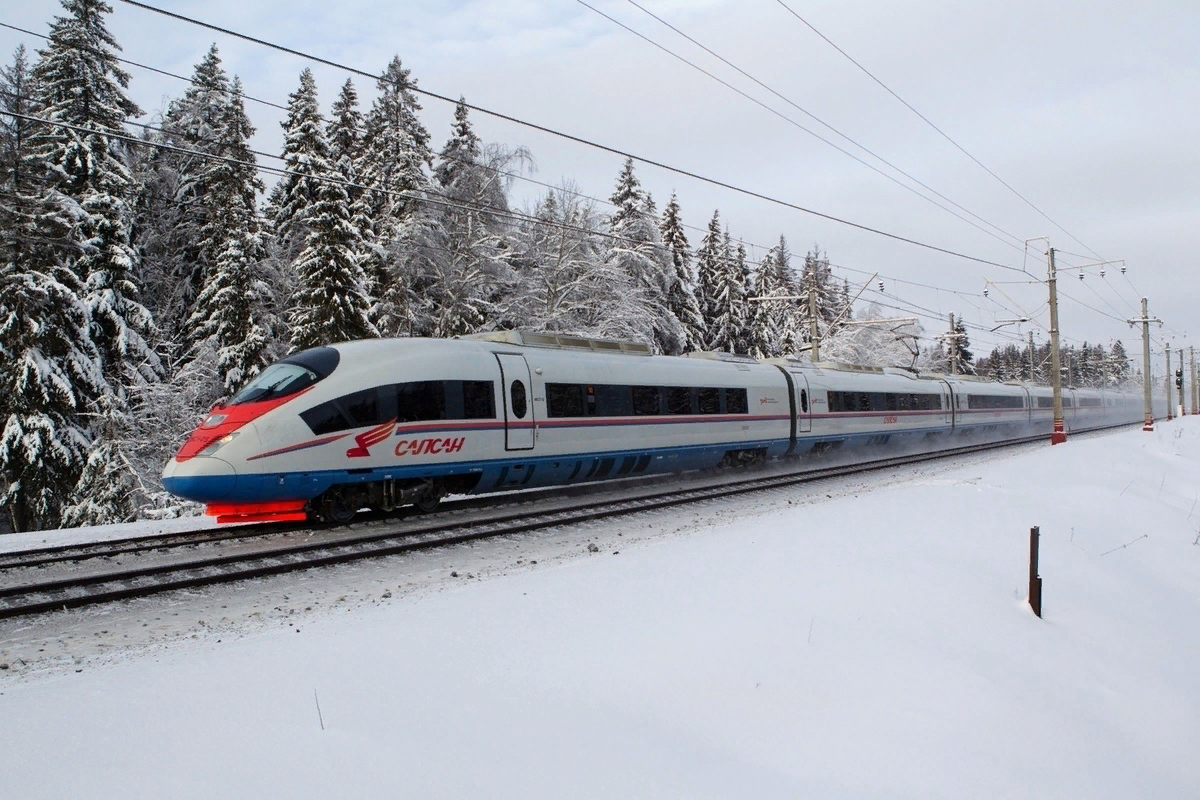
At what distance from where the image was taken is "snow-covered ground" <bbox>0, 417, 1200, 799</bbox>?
12.4ft

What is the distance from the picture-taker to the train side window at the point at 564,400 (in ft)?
44.9

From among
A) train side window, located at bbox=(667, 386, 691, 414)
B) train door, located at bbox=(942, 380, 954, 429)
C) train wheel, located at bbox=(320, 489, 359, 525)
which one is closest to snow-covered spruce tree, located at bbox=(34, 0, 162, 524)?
train wheel, located at bbox=(320, 489, 359, 525)

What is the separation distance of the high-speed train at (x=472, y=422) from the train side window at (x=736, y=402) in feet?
0.14

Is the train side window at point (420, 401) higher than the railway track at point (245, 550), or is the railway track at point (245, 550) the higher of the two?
the train side window at point (420, 401)

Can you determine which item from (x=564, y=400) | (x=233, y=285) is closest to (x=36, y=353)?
(x=233, y=285)

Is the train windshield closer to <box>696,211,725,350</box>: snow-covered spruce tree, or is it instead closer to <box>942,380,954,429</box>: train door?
<box>942,380,954,429</box>: train door

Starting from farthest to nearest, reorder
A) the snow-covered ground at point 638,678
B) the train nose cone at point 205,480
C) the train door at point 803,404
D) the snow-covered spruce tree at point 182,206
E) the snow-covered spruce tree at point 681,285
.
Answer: the snow-covered spruce tree at point 681,285
the snow-covered spruce tree at point 182,206
the train door at point 803,404
the train nose cone at point 205,480
the snow-covered ground at point 638,678

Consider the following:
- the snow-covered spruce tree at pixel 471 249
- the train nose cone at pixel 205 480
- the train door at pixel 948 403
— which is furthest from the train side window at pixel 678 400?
the train door at pixel 948 403

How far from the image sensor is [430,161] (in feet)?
115

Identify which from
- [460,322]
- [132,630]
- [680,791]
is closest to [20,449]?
[460,322]

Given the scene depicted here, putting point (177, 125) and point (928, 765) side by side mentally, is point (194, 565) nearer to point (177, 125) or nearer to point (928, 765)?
point (928, 765)

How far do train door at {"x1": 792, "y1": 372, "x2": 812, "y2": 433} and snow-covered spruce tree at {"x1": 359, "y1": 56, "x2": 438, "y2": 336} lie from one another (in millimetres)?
10816

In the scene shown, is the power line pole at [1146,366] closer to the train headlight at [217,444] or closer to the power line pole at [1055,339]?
the power line pole at [1055,339]

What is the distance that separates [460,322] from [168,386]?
9119mm
